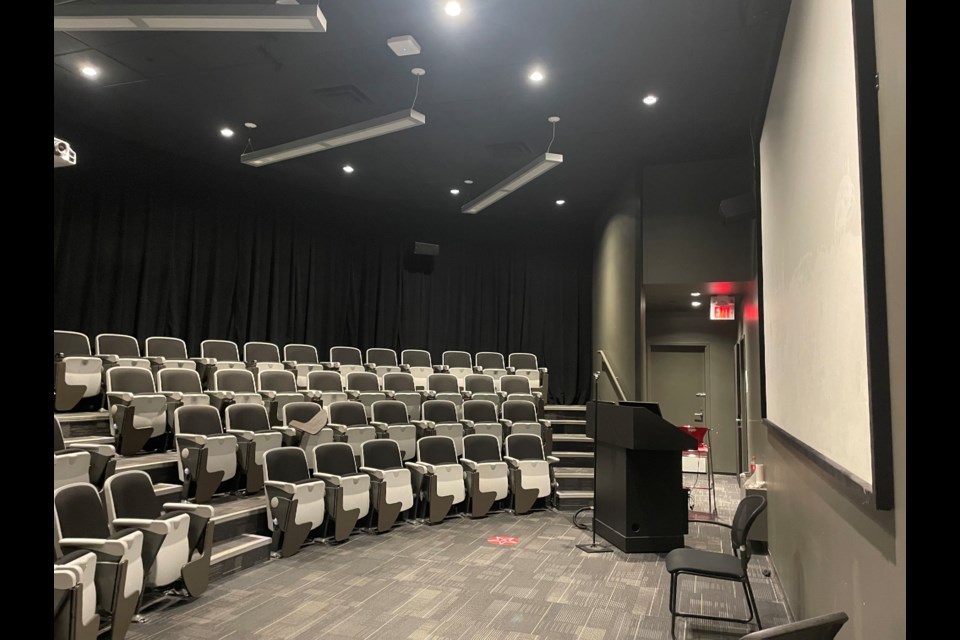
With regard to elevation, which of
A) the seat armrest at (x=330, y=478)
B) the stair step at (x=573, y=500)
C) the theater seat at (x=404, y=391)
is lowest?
the stair step at (x=573, y=500)

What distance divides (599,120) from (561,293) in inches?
185

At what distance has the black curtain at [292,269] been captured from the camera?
23.5ft

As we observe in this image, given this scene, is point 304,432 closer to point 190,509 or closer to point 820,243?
point 190,509

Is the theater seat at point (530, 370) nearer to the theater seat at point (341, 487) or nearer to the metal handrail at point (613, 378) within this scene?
the metal handrail at point (613, 378)

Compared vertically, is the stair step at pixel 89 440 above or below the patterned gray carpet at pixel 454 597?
above

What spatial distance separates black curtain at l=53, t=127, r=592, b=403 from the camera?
282 inches

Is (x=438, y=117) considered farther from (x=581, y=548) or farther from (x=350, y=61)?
(x=581, y=548)

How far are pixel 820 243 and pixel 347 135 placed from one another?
488 cm

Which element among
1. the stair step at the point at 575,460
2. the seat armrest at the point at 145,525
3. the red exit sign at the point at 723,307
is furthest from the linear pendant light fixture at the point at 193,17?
the red exit sign at the point at 723,307

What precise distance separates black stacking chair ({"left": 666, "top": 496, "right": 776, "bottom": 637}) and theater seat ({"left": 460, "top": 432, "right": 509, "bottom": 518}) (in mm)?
2766

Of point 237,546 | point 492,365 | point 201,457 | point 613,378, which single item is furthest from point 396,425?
point 492,365

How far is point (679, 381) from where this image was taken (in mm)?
9656

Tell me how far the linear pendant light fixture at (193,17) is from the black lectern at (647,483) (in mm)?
3537
